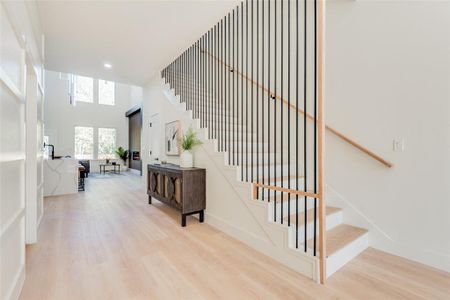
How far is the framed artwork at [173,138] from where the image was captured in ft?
14.0

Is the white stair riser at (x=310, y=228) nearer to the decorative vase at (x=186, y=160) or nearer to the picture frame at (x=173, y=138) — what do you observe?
the decorative vase at (x=186, y=160)

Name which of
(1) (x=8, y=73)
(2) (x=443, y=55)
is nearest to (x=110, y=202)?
(1) (x=8, y=73)

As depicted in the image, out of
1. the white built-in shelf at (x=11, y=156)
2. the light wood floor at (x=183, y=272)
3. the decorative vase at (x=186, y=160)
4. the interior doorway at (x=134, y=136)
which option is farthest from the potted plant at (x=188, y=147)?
the interior doorway at (x=134, y=136)

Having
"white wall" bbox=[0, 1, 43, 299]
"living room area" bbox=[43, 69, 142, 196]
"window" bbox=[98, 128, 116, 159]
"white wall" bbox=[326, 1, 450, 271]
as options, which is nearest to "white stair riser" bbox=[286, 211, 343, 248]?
"white wall" bbox=[326, 1, 450, 271]

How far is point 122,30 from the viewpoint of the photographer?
3.43 metres

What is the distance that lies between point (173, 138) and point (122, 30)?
202 centimetres

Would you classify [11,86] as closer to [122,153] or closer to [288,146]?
[288,146]

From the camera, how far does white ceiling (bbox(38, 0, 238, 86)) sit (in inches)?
115

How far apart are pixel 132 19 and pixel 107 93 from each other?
964 cm

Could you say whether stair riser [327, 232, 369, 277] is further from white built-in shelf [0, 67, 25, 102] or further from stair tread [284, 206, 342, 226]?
white built-in shelf [0, 67, 25, 102]

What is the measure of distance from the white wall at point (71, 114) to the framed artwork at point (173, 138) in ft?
22.9

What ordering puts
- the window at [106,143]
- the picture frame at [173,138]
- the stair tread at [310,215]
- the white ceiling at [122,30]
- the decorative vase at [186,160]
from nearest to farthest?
the stair tread at [310,215] < the white ceiling at [122,30] < the decorative vase at [186,160] < the picture frame at [173,138] < the window at [106,143]

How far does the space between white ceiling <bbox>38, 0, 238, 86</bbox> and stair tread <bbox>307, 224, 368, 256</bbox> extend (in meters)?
3.19

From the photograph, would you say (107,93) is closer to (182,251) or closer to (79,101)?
(79,101)
